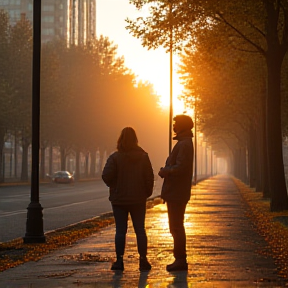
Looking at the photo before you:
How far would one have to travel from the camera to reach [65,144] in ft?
281

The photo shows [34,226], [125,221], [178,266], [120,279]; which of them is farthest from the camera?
[34,226]

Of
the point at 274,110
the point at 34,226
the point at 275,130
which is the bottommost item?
the point at 34,226

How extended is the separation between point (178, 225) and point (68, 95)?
68.0 meters

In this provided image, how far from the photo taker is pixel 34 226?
53.6 ft

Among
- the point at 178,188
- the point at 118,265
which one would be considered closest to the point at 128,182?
the point at 178,188

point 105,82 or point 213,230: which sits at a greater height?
point 105,82

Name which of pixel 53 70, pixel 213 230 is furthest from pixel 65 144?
pixel 213 230

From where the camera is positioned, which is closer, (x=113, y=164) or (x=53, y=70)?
(x=113, y=164)


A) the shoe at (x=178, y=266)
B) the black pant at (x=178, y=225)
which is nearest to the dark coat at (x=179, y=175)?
the black pant at (x=178, y=225)

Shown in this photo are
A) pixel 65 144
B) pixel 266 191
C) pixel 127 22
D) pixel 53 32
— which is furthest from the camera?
pixel 53 32

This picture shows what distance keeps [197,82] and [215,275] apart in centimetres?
3375

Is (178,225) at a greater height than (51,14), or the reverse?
(51,14)

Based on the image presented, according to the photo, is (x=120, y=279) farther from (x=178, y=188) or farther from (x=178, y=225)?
(x=178, y=188)

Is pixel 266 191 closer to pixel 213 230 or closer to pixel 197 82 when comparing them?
pixel 197 82
